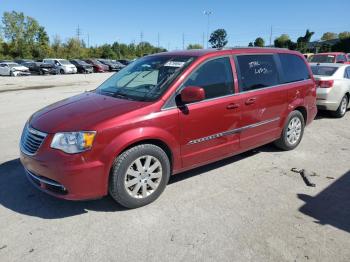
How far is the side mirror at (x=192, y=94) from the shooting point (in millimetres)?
3920

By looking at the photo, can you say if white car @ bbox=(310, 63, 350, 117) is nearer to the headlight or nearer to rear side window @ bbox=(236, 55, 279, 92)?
rear side window @ bbox=(236, 55, 279, 92)

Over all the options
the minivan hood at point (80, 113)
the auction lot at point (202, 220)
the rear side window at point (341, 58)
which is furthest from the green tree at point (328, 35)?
the minivan hood at point (80, 113)

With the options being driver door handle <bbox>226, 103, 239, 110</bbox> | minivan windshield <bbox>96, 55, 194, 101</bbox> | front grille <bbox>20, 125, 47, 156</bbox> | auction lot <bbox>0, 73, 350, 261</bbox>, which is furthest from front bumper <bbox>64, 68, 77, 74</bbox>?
driver door handle <bbox>226, 103, 239, 110</bbox>

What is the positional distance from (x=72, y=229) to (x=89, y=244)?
1.22 feet

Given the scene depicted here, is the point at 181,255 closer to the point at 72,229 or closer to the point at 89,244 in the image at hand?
the point at 89,244

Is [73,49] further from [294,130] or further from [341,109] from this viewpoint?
[294,130]

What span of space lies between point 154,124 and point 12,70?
3417cm

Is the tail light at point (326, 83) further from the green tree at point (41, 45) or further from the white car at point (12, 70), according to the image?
the green tree at point (41, 45)

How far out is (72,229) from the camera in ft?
11.5

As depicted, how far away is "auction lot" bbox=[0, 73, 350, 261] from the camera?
310 cm

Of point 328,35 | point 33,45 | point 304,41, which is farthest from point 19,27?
point 328,35

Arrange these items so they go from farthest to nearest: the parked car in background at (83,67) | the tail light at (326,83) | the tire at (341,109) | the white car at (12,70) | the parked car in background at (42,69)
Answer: the parked car in background at (83,67) → the parked car in background at (42,69) → the white car at (12,70) → the tire at (341,109) → the tail light at (326,83)

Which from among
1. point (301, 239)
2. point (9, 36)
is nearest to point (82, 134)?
point (301, 239)

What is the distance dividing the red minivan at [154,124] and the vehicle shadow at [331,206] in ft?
4.17
